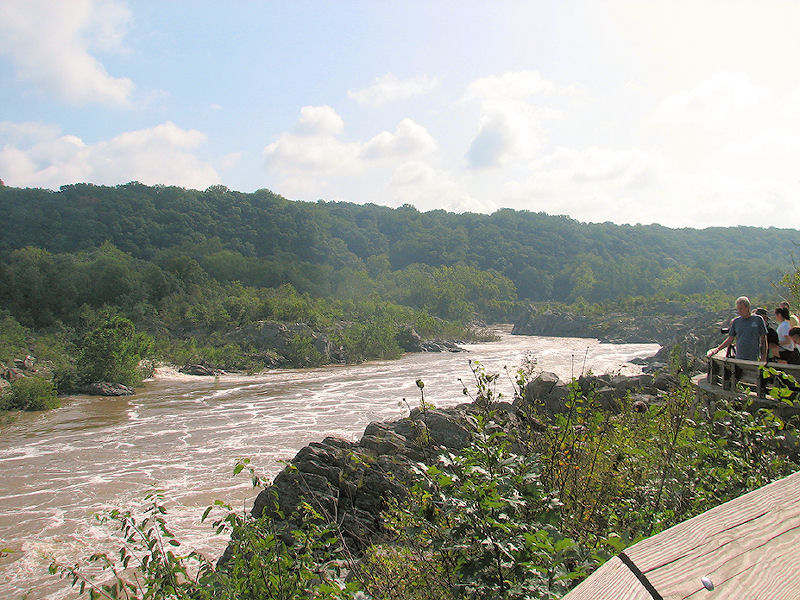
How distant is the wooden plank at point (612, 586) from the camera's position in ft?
3.53

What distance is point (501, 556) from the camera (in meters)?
2.53

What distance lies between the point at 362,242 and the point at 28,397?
95327 millimetres

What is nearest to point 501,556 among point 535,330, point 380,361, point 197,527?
point 197,527

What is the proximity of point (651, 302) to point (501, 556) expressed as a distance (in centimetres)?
7415

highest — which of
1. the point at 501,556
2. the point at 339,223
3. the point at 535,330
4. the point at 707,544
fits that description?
the point at 339,223

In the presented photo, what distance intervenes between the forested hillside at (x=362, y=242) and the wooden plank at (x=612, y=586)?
187 feet

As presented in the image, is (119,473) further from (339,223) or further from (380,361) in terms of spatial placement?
(339,223)

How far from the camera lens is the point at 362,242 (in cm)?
11581

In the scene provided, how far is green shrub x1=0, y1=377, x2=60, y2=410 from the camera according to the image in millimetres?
21906

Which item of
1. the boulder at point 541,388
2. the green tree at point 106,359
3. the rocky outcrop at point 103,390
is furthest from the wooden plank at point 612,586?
the green tree at point 106,359

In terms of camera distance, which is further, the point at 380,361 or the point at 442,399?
the point at 380,361

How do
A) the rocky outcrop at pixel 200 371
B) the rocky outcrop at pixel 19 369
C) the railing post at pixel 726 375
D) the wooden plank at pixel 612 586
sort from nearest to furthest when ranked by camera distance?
1. the wooden plank at pixel 612 586
2. the railing post at pixel 726 375
3. the rocky outcrop at pixel 19 369
4. the rocky outcrop at pixel 200 371

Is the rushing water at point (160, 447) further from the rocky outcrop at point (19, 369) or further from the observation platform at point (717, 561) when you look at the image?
the observation platform at point (717, 561)

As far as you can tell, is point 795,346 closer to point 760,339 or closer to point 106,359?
point 760,339
